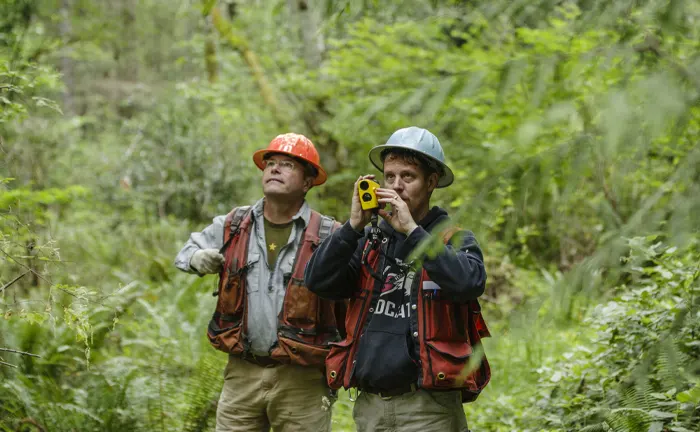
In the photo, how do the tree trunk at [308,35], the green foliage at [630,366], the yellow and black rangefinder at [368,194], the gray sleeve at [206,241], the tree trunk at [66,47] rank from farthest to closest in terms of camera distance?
the tree trunk at [66,47] < the tree trunk at [308,35] < the gray sleeve at [206,241] < the green foliage at [630,366] < the yellow and black rangefinder at [368,194]

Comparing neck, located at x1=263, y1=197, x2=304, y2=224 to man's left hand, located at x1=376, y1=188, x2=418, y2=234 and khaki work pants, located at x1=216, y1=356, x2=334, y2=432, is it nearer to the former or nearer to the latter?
khaki work pants, located at x1=216, y1=356, x2=334, y2=432

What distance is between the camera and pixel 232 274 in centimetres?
376

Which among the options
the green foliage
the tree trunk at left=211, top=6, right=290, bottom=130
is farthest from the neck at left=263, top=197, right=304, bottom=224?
the tree trunk at left=211, top=6, right=290, bottom=130

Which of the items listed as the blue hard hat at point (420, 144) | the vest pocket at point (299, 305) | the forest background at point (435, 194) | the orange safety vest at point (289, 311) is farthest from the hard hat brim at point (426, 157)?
the vest pocket at point (299, 305)

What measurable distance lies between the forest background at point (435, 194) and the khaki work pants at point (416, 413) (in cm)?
41

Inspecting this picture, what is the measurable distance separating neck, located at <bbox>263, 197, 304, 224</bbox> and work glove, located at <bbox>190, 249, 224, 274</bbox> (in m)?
0.39

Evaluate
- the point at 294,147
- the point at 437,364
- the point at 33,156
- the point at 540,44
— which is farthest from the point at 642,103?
the point at 33,156

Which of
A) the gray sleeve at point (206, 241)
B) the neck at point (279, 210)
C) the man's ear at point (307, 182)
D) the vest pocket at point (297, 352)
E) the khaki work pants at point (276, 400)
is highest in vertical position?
the man's ear at point (307, 182)

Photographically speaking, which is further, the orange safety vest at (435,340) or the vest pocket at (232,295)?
the vest pocket at (232,295)

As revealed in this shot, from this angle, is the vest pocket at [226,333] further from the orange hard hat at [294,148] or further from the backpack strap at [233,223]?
the orange hard hat at [294,148]

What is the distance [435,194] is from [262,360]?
7.13 meters

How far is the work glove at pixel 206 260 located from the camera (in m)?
3.70

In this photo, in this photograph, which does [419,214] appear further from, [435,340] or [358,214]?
[435,340]

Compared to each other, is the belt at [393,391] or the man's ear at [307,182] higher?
the man's ear at [307,182]
